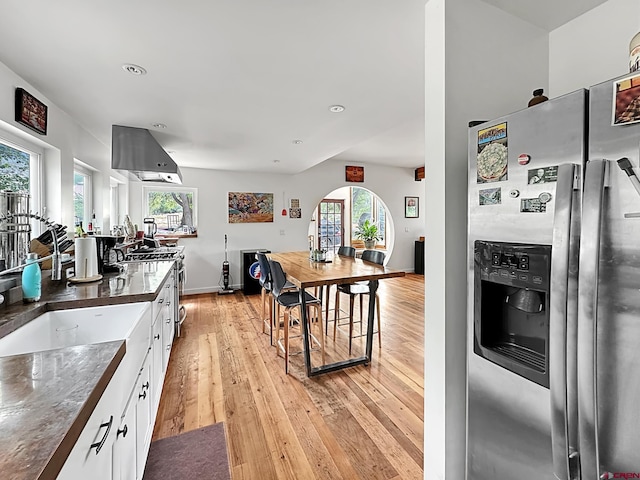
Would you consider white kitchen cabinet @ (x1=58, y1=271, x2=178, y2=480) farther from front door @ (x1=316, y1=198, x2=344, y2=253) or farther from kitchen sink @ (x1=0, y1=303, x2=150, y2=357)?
front door @ (x1=316, y1=198, x2=344, y2=253)

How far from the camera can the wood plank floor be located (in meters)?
1.67

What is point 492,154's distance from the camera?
3.42 ft

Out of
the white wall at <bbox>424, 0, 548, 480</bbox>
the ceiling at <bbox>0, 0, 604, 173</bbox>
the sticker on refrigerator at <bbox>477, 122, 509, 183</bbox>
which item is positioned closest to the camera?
the sticker on refrigerator at <bbox>477, 122, 509, 183</bbox>

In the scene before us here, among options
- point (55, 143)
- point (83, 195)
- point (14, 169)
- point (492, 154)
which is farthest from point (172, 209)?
point (492, 154)

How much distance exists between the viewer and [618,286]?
2.38 feet

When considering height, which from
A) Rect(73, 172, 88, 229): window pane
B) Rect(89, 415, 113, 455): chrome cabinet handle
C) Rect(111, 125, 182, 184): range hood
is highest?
Rect(111, 125, 182, 184): range hood

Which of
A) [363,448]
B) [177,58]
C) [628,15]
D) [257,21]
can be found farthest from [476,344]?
[177,58]

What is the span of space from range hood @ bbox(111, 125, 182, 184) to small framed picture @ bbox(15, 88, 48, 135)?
620 mm

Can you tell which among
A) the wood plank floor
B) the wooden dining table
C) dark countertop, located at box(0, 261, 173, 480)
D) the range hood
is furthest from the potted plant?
dark countertop, located at box(0, 261, 173, 480)

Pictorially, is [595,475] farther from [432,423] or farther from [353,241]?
[353,241]

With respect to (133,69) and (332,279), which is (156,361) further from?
(133,69)

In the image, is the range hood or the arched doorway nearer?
the range hood

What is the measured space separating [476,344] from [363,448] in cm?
112

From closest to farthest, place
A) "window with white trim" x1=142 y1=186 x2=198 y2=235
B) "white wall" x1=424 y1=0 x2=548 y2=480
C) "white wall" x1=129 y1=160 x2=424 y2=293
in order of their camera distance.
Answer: "white wall" x1=424 y1=0 x2=548 y2=480
"window with white trim" x1=142 y1=186 x2=198 y2=235
"white wall" x1=129 y1=160 x2=424 y2=293
